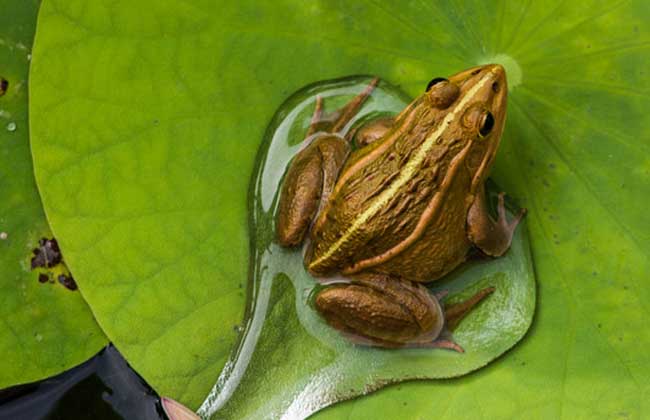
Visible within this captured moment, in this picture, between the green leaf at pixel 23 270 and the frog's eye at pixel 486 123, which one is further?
the green leaf at pixel 23 270

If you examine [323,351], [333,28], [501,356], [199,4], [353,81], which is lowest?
[501,356]

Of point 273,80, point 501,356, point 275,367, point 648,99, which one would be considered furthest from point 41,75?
point 648,99

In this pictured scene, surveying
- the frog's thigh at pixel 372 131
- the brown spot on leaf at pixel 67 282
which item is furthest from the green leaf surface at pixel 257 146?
the brown spot on leaf at pixel 67 282

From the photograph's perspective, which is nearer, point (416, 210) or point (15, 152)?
point (416, 210)

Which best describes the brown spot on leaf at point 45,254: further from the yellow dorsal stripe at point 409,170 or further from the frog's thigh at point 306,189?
the yellow dorsal stripe at point 409,170

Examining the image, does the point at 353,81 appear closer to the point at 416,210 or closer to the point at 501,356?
the point at 416,210

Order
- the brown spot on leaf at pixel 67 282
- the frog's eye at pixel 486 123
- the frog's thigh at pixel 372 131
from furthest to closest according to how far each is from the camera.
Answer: the brown spot on leaf at pixel 67 282 < the frog's thigh at pixel 372 131 < the frog's eye at pixel 486 123

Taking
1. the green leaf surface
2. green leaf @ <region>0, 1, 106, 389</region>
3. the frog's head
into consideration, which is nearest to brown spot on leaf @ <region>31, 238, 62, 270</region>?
green leaf @ <region>0, 1, 106, 389</region>
